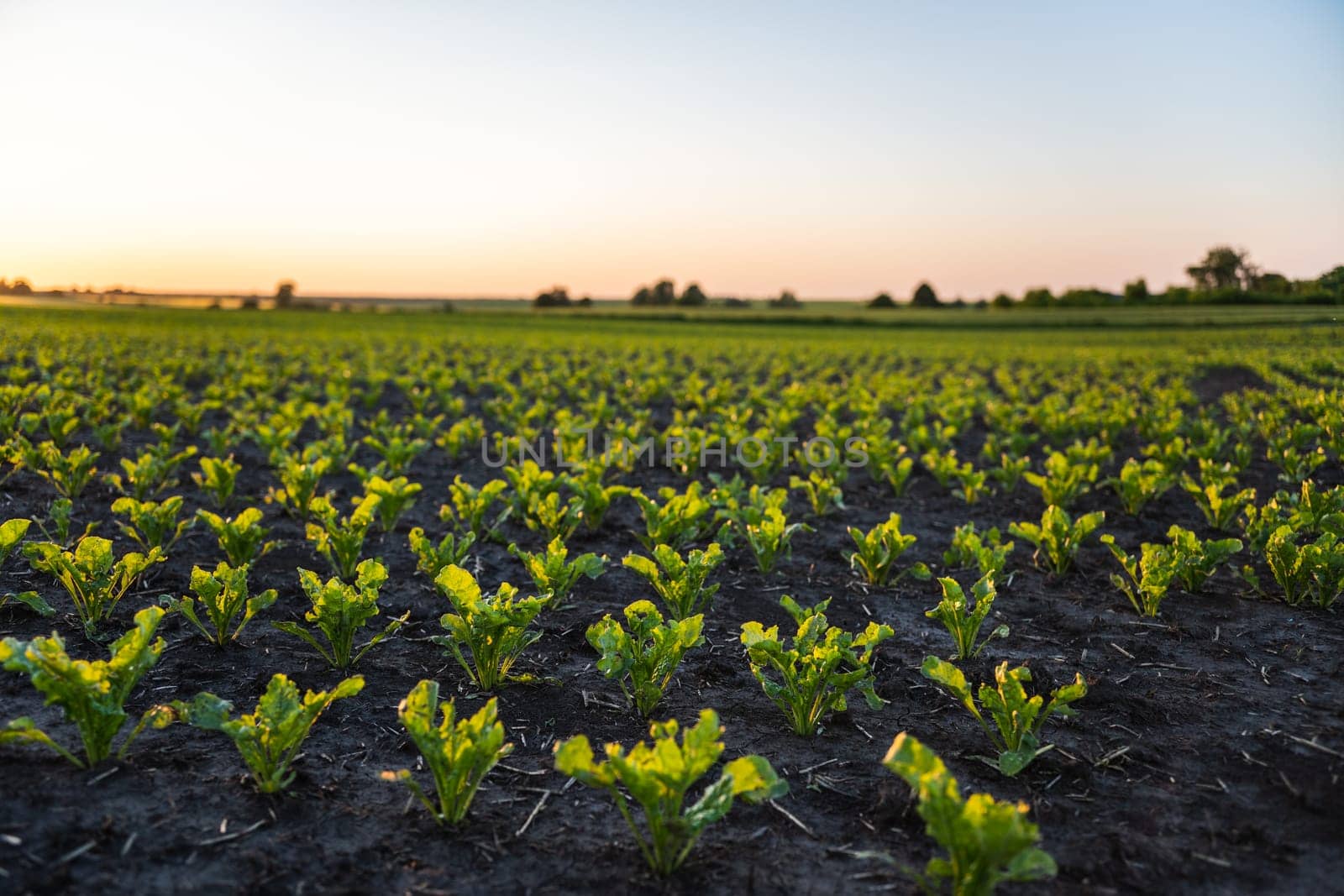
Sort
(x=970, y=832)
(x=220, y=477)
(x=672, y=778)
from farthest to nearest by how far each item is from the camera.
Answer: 1. (x=220, y=477)
2. (x=672, y=778)
3. (x=970, y=832)

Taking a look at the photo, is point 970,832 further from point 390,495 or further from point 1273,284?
point 1273,284

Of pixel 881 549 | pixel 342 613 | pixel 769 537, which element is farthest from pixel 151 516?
pixel 881 549

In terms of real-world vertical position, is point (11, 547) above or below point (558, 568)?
above

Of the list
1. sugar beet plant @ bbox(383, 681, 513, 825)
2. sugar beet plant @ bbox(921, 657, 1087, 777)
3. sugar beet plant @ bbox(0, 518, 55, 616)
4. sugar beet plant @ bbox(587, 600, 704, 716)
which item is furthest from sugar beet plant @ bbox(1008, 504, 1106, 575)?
sugar beet plant @ bbox(0, 518, 55, 616)

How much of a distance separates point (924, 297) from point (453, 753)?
10371cm

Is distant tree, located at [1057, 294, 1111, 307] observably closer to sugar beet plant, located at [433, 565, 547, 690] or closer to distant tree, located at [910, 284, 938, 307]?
distant tree, located at [910, 284, 938, 307]

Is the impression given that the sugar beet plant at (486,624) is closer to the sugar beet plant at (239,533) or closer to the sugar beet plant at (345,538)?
the sugar beet plant at (345,538)

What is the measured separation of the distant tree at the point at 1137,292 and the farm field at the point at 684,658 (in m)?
75.2

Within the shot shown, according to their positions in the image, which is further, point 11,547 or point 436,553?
point 436,553

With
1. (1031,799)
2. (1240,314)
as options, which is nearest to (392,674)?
(1031,799)

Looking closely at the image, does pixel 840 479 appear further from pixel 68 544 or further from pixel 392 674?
pixel 68 544

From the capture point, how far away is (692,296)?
104750 mm

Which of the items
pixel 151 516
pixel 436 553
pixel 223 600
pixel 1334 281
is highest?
pixel 1334 281

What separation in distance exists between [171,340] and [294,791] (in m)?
26.6
